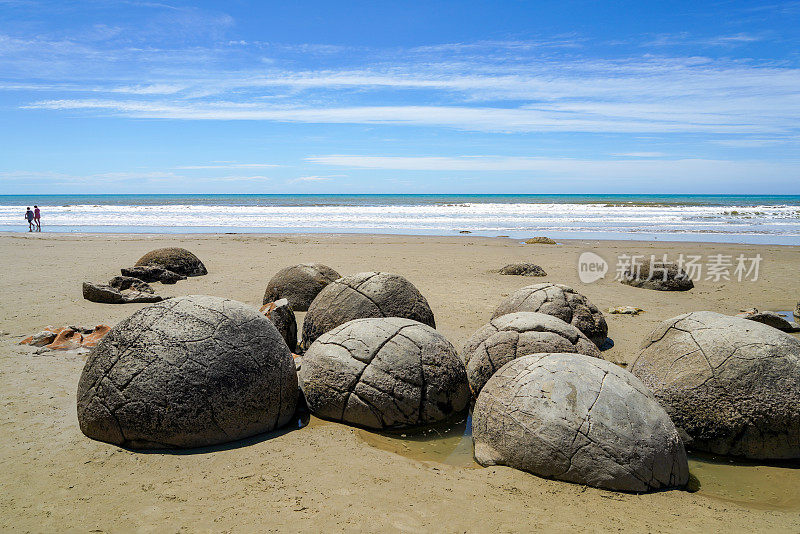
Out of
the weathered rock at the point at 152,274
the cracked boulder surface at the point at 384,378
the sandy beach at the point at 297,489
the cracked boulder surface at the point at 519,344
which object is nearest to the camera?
the sandy beach at the point at 297,489

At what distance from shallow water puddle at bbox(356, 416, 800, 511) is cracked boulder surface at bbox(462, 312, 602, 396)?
2.53 feet

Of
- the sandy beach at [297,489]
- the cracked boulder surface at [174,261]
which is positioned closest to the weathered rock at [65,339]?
the sandy beach at [297,489]

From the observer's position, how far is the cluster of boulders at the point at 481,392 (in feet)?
14.1

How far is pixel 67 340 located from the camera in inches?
306

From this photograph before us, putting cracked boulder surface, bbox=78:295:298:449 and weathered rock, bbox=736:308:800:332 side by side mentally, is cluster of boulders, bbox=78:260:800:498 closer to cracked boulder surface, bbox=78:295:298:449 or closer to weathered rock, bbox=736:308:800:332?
cracked boulder surface, bbox=78:295:298:449

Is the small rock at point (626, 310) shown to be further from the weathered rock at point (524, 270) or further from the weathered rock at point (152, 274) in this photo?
the weathered rock at point (152, 274)

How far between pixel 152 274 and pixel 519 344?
1058 cm

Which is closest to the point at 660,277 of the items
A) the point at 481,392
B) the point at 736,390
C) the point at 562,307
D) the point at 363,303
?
the point at 562,307

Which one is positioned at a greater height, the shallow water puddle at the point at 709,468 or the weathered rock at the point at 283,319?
the weathered rock at the point at 283,319

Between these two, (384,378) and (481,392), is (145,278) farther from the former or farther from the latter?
(481,392)

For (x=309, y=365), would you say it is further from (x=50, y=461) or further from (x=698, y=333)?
(x=698, y=333)

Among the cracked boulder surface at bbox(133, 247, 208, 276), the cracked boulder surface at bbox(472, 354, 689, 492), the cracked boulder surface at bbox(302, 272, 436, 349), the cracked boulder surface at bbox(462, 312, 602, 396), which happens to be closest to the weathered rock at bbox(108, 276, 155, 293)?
the cracked boulder surface at bbox(133, 247, 208, 276)

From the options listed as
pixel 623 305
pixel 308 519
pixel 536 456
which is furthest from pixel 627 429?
pixel 623 305

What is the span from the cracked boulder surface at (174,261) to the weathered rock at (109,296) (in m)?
2.94
